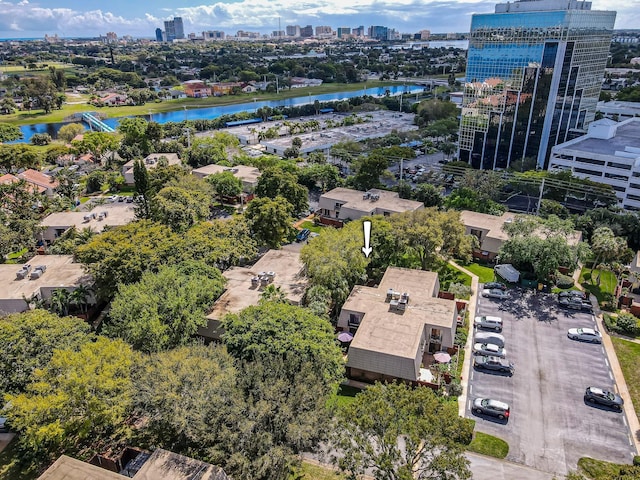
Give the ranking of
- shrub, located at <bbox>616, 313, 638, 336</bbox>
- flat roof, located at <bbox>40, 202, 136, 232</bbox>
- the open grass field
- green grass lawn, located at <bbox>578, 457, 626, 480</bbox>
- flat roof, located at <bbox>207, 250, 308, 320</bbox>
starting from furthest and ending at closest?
the open grass field
flat roof, located at <bbox>40, 202, 136, 232</bbox>
shrub, located at <bbox>616, 313, 638, 336</bbox>
flat roof, located at <bbox>207, 250, 308, 320</bbox>
green grass lawn, located at <bbox>578, 457, 626, 480</bbox>

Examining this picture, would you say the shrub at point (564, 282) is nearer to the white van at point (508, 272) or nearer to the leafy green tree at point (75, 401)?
the white van at point (508, 272)

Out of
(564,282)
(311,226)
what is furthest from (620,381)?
(311,226)

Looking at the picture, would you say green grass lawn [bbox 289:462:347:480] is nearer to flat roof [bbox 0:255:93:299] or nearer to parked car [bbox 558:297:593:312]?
flat roof [bbox 0:255:93:299]

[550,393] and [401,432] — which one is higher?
[401,432]

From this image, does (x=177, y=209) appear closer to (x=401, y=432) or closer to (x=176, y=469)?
(x=176, y=469)

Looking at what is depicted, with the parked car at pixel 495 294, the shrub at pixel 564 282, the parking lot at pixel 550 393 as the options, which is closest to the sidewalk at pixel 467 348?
the parking lot at pixel 550 393

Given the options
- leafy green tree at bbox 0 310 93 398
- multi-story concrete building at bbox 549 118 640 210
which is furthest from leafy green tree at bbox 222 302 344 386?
multi-story concrete building at bbox 549 118 640 210
